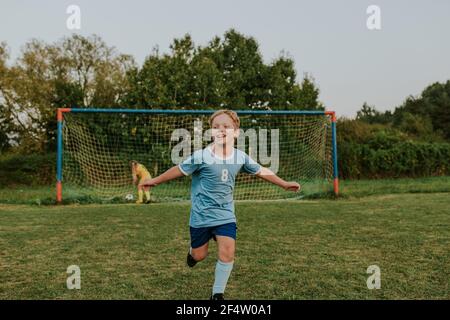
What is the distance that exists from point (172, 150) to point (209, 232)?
11.8m

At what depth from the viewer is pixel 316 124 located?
47.7ft

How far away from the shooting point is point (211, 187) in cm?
379

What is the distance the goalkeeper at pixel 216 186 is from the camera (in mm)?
3715

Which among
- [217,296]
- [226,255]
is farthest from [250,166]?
[217,296]

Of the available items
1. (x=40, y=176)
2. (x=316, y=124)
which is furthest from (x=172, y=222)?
(x=40, y=176)

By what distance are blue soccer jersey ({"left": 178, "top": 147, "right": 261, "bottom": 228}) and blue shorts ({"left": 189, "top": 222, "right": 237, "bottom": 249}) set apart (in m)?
0.04

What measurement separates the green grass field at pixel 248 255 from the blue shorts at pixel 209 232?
0.43m

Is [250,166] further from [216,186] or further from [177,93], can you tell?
[177,93]

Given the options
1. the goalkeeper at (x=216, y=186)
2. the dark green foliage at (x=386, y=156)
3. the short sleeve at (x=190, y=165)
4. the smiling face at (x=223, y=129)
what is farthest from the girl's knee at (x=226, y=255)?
the dark green foliage at (x=386, y=156)

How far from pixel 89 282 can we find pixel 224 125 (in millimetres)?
1922

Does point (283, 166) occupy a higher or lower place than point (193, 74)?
lower

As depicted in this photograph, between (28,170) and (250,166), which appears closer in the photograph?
(250,166)

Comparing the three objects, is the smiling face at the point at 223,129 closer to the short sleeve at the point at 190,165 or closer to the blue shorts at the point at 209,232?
the short sleeve at the point at 190,165
